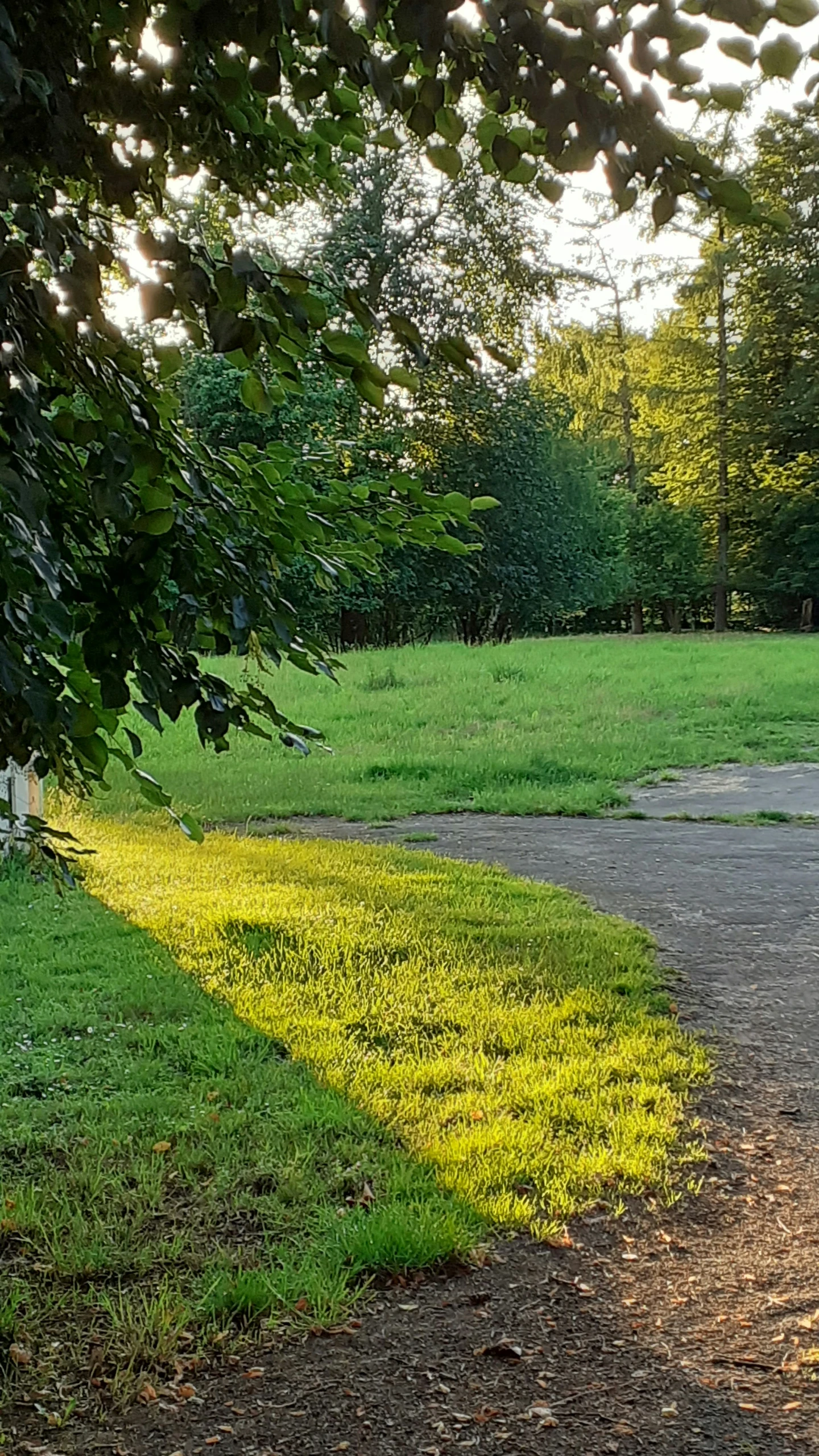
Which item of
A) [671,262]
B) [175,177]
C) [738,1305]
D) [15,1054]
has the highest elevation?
[671,262]

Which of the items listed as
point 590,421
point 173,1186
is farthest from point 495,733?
point 590,421

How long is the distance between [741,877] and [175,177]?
604cm

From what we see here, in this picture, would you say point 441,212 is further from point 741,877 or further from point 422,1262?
point 422,1262

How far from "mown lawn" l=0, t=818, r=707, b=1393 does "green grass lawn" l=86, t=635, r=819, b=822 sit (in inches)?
142

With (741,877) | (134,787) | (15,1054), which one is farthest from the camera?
(134,787)

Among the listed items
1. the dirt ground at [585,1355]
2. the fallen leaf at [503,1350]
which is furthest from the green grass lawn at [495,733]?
the fallen leaf at [503,1350]

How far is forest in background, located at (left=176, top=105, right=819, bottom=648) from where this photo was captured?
23641 millimetres

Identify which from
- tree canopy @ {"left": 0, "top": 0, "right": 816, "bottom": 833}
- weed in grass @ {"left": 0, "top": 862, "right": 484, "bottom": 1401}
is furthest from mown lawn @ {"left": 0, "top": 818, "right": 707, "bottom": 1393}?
tree canopy @ {"left": 0, "top": 0, "right": 816, "bottom": 833}

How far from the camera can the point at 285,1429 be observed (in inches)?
94.1

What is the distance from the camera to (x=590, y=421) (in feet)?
109

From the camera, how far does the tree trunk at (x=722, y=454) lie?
28375mm

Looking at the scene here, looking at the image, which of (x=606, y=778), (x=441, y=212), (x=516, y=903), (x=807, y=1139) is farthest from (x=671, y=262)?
(x=807, y=1139)

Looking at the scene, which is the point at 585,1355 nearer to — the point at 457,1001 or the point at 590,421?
the point at 457,1001

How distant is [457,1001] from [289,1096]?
115 centimetres
